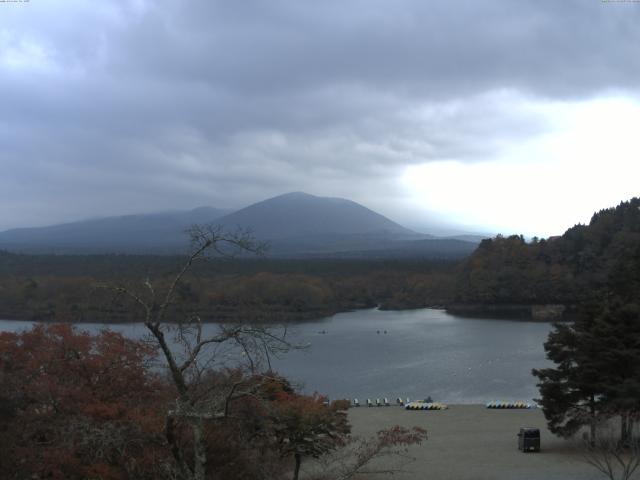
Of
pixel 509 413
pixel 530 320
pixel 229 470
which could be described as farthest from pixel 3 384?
pixel 530 320

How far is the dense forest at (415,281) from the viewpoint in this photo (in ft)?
111

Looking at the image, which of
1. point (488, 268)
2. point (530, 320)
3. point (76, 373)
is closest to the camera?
point (76, 373)

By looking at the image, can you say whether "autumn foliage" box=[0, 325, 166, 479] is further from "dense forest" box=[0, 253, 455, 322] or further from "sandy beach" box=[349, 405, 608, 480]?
"dense forest" box=[0, 253, 455, 322]

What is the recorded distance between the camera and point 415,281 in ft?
145

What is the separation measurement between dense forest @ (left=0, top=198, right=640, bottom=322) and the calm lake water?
3.66 metres

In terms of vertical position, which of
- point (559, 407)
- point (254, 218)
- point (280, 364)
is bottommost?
point (280, 364)

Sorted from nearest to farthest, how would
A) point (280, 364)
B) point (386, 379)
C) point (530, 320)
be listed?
1. point (386, 379)
2. point (280, 364)
3. point (530, 320)

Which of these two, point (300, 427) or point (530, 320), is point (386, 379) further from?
point (530, 320)

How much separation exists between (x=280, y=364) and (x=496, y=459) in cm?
1204

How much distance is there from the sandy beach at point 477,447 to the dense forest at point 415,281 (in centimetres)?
1916

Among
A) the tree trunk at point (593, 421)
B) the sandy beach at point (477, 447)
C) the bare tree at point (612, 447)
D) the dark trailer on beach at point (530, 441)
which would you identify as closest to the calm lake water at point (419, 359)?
the sandy beach at point (477, 447)

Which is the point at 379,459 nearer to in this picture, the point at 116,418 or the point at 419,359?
the point at 116,418

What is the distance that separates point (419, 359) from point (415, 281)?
23.8 metres

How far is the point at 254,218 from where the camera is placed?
474 feet
